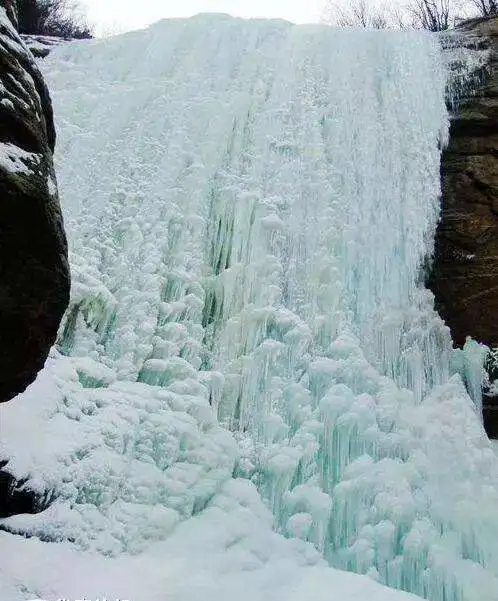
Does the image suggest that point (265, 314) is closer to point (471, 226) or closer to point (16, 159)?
point (471, 226)

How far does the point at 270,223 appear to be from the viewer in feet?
14.0

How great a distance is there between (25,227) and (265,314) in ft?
6.72

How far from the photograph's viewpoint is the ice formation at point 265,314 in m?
3.14

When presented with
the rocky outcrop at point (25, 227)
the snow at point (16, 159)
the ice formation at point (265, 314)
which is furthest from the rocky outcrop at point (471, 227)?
the snow at point (16, 159)

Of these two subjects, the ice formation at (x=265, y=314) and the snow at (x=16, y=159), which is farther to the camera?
the ice formation at (x=265, y=314)

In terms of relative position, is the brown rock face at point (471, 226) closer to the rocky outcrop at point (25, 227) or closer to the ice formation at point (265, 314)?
the ice formation at point (265, 314)

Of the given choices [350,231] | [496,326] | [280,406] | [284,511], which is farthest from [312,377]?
[496,326]

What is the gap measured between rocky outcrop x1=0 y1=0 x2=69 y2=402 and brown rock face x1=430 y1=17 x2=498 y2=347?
295cm

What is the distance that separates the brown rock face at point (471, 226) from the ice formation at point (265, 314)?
19 centimetres

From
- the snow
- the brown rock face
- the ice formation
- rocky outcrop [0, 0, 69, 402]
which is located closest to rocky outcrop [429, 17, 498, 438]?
the brown rock face

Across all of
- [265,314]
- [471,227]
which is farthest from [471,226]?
[265,314]

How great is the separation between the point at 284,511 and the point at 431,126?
3.00 m

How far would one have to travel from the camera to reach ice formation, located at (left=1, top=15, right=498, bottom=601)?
314cm

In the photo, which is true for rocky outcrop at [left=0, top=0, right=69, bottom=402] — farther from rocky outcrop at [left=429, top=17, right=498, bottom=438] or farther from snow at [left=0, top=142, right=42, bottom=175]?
rocky outcrop at [left=429, top=17, right=498, bottom=438]
